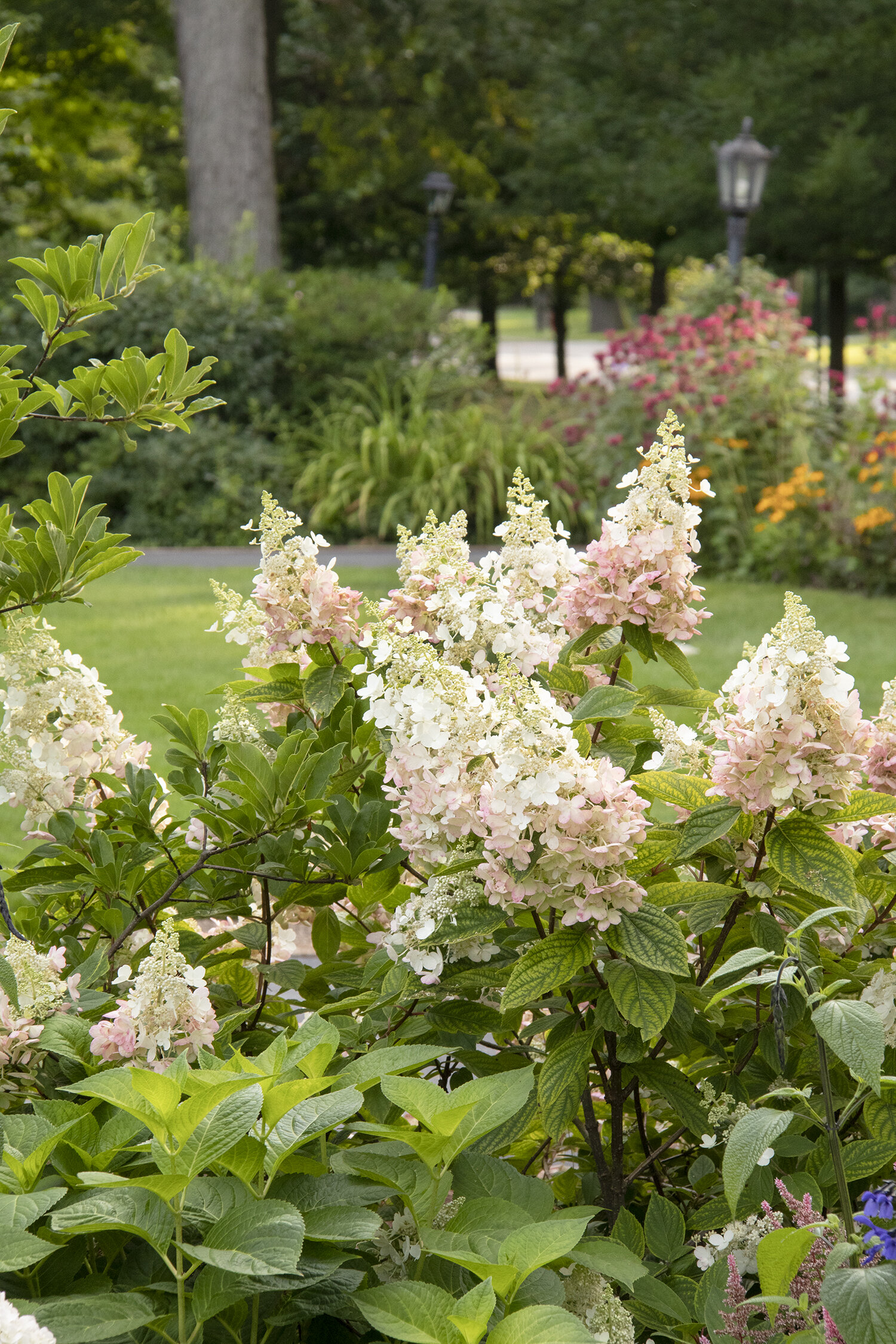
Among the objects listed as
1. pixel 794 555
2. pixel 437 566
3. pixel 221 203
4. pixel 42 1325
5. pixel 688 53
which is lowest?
pixel 794 555

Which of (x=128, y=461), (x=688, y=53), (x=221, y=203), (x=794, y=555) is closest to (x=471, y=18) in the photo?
(x=688, y=53)

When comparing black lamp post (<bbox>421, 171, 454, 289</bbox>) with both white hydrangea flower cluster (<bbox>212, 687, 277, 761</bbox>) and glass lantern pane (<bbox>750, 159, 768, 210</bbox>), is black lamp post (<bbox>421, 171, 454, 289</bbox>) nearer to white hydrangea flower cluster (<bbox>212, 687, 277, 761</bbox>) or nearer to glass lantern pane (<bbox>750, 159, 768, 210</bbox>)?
glass lantern pane (<bbox>750, 159, 768, 210</bbox>)

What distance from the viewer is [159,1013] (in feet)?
5.08

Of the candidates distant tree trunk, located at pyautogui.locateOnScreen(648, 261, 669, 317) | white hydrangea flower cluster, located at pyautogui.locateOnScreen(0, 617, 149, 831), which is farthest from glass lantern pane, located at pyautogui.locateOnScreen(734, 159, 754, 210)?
white hydrangea flower cluster, located at pyautogui.locateOnScreen(0, 617, 149, 831)

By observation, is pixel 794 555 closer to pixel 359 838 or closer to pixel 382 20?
pixel 359 838

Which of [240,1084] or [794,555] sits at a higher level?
[240,1084]

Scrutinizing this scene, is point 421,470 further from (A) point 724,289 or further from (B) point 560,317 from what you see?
(B) point 560,317

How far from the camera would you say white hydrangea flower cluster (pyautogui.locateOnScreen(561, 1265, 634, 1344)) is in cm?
147

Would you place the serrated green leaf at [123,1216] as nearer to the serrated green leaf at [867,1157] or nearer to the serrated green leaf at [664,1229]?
the serrated green leaf at [664,1229]

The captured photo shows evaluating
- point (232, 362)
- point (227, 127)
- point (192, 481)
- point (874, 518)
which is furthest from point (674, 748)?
point (227, 127)

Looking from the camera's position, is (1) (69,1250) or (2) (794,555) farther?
(2) (794,555)

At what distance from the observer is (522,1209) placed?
4.76 ft

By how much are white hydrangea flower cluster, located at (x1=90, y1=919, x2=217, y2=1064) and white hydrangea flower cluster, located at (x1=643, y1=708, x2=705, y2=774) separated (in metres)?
0.74

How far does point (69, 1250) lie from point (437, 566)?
1.03 m
